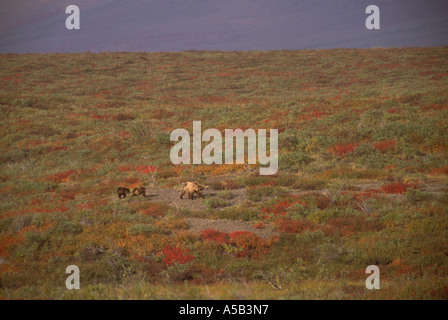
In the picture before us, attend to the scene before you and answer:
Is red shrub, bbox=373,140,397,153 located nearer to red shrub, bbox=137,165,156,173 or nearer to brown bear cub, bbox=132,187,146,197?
red shrub, bbox=137,165,156,173

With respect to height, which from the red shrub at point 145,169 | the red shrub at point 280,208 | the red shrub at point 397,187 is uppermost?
the red shrub at point 145,169

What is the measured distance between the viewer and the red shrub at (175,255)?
9.75m

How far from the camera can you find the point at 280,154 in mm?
21203

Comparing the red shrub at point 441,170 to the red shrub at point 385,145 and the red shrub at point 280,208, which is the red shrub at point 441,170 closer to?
the red shrub at point 385,145

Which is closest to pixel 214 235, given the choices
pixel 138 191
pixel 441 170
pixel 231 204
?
pixel 231 204

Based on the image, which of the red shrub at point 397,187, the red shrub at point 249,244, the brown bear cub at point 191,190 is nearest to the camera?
the red shrub at point 249,244

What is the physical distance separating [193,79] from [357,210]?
50918mm

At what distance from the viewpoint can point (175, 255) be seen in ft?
33.0

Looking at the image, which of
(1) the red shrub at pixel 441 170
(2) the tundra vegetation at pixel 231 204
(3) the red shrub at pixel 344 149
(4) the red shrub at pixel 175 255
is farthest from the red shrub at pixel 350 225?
(3) the red shrub at pixel 344 149

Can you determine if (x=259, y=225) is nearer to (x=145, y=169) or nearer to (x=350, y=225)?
(x=350, y=225)

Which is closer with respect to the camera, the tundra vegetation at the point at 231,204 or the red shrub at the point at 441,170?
the tundra vegetation at the point at 231,204

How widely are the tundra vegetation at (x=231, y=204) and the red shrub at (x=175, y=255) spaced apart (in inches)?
1.9

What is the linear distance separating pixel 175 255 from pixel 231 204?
5118 mm

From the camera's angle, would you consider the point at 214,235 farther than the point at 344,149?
No
